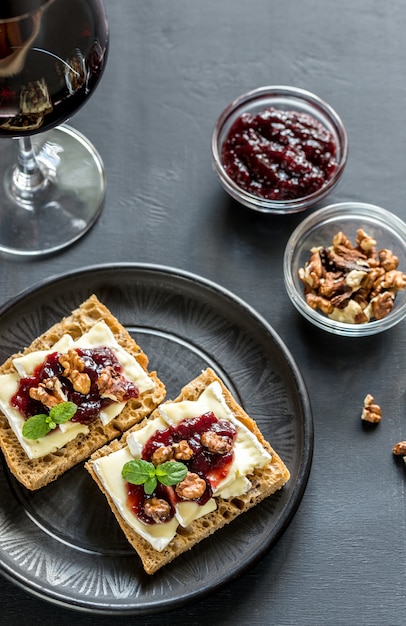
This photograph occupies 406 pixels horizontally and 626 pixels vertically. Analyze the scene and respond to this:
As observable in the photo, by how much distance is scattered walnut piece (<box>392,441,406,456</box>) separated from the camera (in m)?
3.19

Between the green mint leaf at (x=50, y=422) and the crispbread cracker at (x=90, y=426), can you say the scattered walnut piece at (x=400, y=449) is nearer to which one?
the crispbread cracker at (x=90, y=426)

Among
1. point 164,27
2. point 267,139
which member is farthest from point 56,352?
point 164,27

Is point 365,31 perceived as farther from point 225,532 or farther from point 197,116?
point 225,532

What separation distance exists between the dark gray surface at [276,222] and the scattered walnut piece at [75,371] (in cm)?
43

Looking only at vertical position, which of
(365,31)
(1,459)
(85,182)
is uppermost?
(365,31)

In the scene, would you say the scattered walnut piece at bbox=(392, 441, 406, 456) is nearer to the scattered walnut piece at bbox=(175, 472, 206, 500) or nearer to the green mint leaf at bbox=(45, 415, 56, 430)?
the scattered walnut piece at bbox=(175, 472, 206, 500)

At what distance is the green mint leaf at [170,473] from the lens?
2898 millimetres

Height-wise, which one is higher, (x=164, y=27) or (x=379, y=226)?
(x=164, y=27)

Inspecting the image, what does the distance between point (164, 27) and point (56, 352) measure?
1.39 metres

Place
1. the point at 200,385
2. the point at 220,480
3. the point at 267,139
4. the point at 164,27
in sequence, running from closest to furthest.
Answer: the point at 220,480, the point at 200,385, the point at 267,139, the point at 164,27

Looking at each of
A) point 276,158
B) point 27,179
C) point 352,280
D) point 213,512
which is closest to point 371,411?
point 352,280

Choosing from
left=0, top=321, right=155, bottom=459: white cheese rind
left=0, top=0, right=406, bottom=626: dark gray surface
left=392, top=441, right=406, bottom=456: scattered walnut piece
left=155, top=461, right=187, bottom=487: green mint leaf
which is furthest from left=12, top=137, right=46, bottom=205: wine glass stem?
left=392, top=441, right=406, bottom=456: scattered walnut piece

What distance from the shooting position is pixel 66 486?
3113 mm

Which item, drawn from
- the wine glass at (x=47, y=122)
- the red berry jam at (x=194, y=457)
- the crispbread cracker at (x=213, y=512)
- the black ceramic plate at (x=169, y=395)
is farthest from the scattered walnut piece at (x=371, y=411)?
the wine glass at (x=47, y=122)
